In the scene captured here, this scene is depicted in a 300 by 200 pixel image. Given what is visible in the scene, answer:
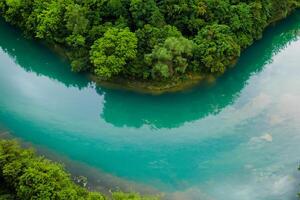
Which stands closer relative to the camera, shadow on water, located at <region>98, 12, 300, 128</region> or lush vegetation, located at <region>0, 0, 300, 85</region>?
shadow on water, located at <region>98, 12, 300, 128</region>

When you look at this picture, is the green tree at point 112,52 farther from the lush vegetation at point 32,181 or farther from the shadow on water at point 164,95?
the lush vegetation at point 32,181

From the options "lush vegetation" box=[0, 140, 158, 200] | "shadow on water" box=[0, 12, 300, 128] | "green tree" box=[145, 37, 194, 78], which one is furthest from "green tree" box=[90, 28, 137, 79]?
"lush vegetation" box=[0, 140, 158, 200]

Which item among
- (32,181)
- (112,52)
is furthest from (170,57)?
(32,181)

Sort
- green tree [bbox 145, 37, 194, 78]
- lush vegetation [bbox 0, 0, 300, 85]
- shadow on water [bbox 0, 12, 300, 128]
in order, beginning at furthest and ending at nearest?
lush vegetation [bbox 0, 0, 300, 85], shadow on water [bbox 0, 12, 300, 128], green tree [bbox 145, 37, 194, 78]

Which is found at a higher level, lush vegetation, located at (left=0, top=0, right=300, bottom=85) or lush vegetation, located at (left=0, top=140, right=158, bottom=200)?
lush vegetation, located at (left=0, top=0, right=300, bottom=85)

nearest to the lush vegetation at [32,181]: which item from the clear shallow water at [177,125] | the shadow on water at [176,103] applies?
the clear shallow water at [177,125]

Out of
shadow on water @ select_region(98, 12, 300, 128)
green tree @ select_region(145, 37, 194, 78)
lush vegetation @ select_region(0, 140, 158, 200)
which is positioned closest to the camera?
lush vegetation @ select_region(0, 140, 158, 200)

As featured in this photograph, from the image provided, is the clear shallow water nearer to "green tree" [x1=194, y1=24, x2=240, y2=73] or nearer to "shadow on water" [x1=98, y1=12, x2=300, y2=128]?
"shadow on water" [x1=98, y1=12, x2=300, y2=128]

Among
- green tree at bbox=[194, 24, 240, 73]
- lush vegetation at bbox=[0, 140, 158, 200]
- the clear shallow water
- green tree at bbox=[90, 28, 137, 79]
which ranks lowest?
lush vegetation at bbox=[0, 140, 158, 200]
